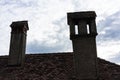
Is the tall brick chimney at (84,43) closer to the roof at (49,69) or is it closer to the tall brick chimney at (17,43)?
the roof at (49,69)

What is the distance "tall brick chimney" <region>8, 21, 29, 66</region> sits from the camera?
1167cm

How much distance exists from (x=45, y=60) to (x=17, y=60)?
4.67 ft

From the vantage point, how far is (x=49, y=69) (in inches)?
443

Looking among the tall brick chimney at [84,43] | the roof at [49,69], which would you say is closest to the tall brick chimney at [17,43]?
the roof at [49,69]

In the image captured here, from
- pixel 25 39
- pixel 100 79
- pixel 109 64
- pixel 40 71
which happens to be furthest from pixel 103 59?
pixel 25 39

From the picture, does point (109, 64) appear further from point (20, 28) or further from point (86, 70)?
point (20, 28)

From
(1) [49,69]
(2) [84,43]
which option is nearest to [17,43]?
(1) [49,69]

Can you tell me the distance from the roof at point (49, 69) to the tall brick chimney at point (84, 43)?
0.59 m

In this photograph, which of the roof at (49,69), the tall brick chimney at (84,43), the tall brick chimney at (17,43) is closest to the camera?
the tall brick chimney at (84,43)

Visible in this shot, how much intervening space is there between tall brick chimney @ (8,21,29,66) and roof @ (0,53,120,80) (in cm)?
35

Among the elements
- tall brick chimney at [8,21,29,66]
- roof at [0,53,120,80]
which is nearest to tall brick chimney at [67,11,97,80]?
roof at [0,53,120,80]

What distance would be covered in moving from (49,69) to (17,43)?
2066 mm

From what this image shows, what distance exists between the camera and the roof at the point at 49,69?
10480 mm

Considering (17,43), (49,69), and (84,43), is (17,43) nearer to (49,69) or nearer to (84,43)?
(49,69)
